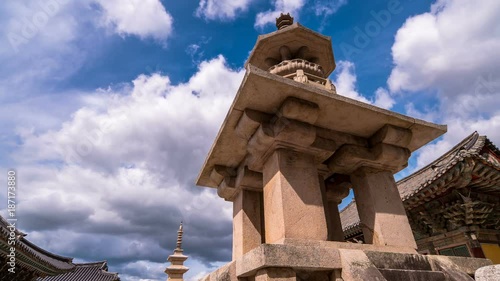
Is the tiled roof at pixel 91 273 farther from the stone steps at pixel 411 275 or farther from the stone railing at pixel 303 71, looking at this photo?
the stone steps at pixel 411 275

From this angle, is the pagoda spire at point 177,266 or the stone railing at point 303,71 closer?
the stone railing at point 303,71

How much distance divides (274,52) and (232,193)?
8.74 feet

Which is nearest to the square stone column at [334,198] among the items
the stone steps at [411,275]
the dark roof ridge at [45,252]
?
the stone steps at [411,275]

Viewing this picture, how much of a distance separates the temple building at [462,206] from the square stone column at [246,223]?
220 inches

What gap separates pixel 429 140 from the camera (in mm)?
3951

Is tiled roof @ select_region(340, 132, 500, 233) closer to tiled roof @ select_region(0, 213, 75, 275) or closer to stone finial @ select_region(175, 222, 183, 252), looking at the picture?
stone finial @ select_region(175, 222, 183, 252)

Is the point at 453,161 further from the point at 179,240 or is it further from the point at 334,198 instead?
the point at 179,240

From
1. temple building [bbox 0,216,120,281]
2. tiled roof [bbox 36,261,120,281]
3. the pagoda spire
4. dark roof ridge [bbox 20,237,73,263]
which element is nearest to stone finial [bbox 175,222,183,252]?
the pagoda spire

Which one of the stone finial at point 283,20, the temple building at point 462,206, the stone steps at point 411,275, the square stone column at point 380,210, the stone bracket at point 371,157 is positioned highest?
the stone finial at point 283,20

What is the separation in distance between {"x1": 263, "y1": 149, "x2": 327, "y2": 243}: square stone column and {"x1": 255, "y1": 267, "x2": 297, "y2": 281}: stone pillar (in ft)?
1.16

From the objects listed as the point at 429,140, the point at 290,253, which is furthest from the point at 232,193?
the point at 429,140

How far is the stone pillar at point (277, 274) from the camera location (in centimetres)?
246

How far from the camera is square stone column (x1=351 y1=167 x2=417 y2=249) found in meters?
3.31

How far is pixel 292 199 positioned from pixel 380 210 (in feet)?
3.98
